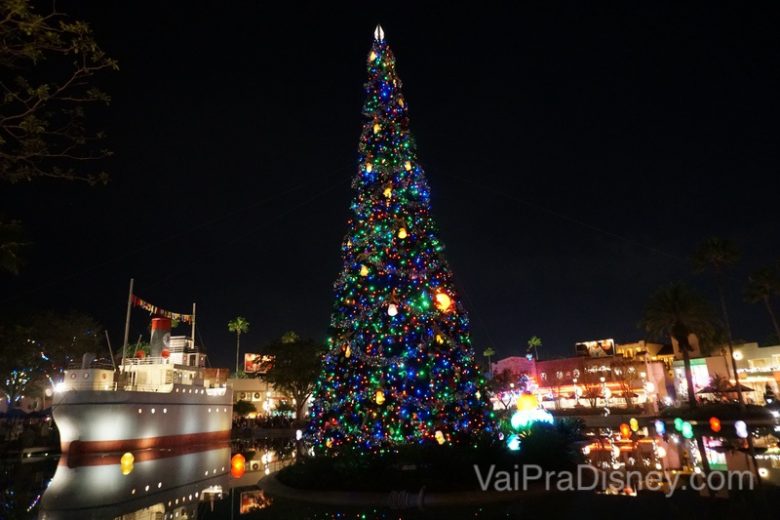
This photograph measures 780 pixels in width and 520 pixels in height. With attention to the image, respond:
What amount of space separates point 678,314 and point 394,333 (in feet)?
139

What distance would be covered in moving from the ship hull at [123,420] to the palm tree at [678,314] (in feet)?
136

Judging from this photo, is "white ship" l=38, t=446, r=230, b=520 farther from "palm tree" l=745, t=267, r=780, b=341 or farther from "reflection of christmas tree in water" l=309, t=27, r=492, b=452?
"palm tree" l=745, t=267, r=780, b=341

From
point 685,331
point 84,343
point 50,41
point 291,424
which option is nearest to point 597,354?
point 685,331

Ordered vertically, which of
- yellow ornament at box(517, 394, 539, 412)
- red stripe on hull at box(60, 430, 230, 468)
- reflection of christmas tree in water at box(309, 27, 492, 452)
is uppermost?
reflection of christmas tree in water at box(309, 27, 492, 452)

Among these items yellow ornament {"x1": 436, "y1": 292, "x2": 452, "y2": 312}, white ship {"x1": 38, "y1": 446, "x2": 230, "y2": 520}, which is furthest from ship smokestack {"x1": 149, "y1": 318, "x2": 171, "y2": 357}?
yellow ornament {"x1": 436, "y1": 292, "x2": 452, "y2": 312}

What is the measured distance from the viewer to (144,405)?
29.2 metres

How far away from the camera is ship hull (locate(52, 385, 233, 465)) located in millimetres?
26547

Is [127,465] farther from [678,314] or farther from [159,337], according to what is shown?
[678,314]

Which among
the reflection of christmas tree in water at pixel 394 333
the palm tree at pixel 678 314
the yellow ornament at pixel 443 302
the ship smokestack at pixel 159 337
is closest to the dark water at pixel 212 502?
the reflection of christmas tree in water at pixel 394 333

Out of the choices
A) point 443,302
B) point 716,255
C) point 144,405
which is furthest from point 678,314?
point 144,405

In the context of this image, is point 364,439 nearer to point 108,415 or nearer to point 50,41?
point 50,41

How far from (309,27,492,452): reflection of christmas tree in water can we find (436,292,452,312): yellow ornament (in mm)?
30

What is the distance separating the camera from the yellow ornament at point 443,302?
14.5m

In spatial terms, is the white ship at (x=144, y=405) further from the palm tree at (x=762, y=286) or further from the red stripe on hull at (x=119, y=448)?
the palm tree at (x=762, y=286)
